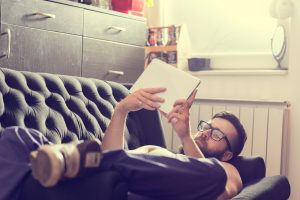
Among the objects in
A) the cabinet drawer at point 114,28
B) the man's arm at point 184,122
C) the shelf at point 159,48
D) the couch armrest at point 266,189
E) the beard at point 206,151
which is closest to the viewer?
the couch armrest at point 266,189

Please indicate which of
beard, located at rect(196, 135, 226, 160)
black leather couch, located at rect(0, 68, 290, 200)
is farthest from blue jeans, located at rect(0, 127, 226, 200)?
beard, located at rect(196, 135, 226, 160)

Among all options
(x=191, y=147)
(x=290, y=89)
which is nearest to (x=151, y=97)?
(x=191, y=147)

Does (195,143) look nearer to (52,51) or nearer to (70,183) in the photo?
(70,183)

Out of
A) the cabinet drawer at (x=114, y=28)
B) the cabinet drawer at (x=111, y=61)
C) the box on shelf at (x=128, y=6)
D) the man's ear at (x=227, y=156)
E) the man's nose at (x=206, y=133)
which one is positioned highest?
the box on shelf at (x=128, y=6)

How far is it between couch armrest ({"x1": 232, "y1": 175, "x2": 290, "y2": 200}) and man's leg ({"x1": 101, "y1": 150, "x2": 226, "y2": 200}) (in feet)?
0.79

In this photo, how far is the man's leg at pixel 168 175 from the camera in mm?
1260

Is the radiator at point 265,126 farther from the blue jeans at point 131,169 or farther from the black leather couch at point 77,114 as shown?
the blue jeans at point 131,169

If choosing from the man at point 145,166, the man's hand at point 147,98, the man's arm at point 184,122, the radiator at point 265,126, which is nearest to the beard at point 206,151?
the man's arm at point 184,122

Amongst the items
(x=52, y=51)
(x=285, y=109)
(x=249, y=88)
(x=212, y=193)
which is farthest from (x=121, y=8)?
(x=212, y=193)

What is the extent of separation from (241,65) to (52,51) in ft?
4.10

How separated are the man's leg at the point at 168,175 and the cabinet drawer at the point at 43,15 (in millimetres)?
1351

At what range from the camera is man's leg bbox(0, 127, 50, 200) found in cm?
128

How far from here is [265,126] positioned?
2.87 m

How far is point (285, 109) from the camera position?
2.82 meters
